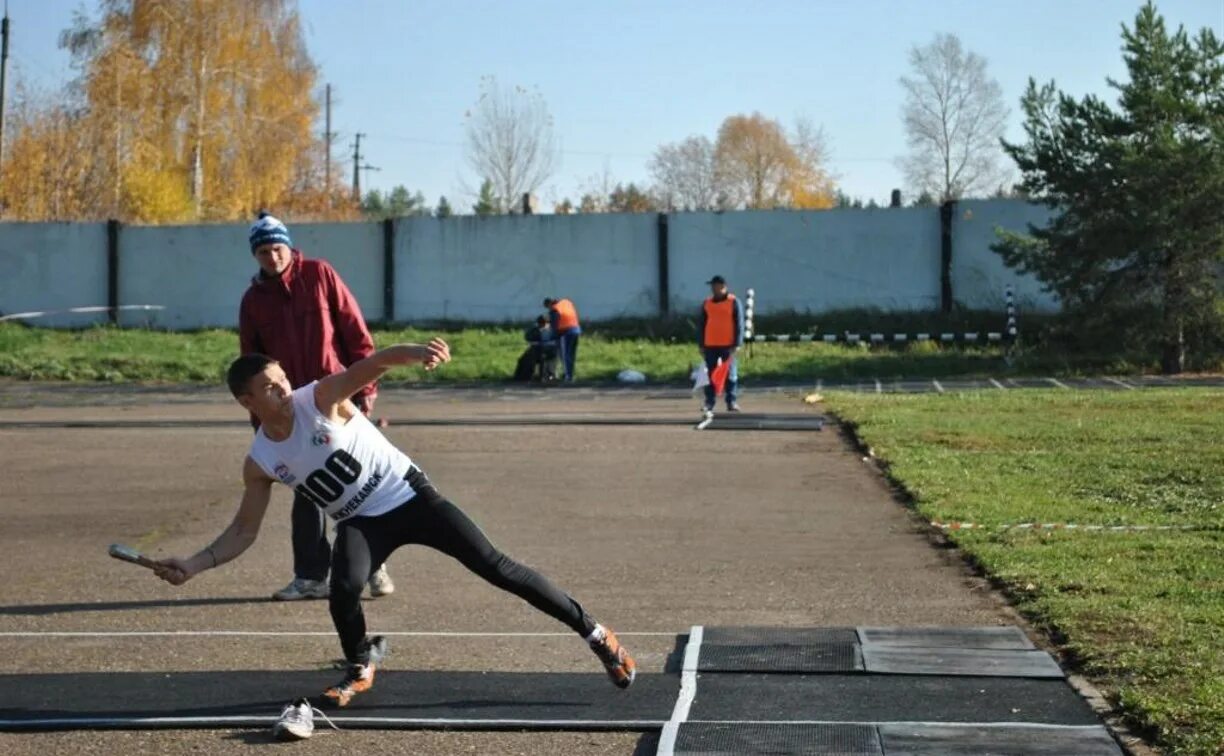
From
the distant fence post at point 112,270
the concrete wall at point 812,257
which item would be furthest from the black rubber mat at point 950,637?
the distant fence post at point 112,270

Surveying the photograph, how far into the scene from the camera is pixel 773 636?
8086mm

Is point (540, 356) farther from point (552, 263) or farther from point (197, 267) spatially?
point (197, 267)

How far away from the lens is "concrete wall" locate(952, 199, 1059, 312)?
39656mm

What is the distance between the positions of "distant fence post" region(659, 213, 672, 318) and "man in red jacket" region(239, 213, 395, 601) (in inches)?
1249

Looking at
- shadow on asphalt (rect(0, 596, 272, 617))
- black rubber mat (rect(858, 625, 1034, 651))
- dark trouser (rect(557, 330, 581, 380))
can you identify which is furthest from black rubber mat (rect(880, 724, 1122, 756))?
dark trouser (rect(557, 330, 581, 380))

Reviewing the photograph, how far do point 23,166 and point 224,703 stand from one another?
53.4 m

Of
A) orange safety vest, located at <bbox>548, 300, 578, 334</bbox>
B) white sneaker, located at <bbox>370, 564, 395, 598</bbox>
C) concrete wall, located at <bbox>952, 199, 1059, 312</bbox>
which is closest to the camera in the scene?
white sneaker, located at <bbox>370, 564, 395, 598</bbox>

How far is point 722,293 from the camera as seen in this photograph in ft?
71.6

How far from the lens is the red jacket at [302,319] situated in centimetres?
909

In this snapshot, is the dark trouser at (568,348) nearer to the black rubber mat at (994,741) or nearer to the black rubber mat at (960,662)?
the black rubber mat at (960,662)

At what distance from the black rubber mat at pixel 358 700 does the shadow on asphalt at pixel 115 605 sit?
69.1 inches

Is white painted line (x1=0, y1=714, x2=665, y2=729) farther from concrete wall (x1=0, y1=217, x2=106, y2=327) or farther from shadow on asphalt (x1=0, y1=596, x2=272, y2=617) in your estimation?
concrete wall (x1=0, y1=217, x2=106, y2=327)

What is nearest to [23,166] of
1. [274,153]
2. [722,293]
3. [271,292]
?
[274,153]

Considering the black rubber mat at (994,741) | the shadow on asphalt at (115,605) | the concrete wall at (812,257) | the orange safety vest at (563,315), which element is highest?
the concrete wall at (812,257)
